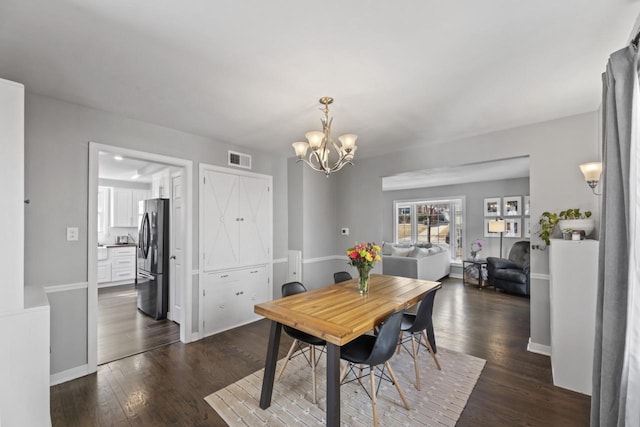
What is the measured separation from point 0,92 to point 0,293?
1.13 meters

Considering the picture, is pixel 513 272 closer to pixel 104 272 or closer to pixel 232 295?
pixel 232 295

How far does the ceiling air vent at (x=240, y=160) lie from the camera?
3.93 meters

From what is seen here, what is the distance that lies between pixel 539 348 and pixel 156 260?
4993mm

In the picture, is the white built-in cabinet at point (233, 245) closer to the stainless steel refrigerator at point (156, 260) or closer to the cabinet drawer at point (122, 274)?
the stainless steel refrigerator at point (156, 260)

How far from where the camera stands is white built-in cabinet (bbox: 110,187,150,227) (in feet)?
22.2

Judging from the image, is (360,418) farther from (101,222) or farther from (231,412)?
(101,222)

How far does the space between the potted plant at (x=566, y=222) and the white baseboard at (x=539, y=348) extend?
43.6 inches

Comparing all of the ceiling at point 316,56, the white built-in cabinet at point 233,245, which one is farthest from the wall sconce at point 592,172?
the white built-in cabinet at point 233,245

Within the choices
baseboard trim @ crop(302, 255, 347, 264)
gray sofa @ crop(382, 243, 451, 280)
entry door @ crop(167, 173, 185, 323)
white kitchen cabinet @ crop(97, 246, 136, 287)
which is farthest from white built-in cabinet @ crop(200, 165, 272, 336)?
white kitchen cabinet @ crop(97, 246, 136, 287)

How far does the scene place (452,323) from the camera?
402 cm

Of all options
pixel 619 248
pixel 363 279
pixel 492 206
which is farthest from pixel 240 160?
pixel 492 206

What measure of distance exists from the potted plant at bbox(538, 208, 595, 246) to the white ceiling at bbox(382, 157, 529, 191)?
212 cm

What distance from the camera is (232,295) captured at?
12.8 ft

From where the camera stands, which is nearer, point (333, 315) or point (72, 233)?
point (333, 315)
